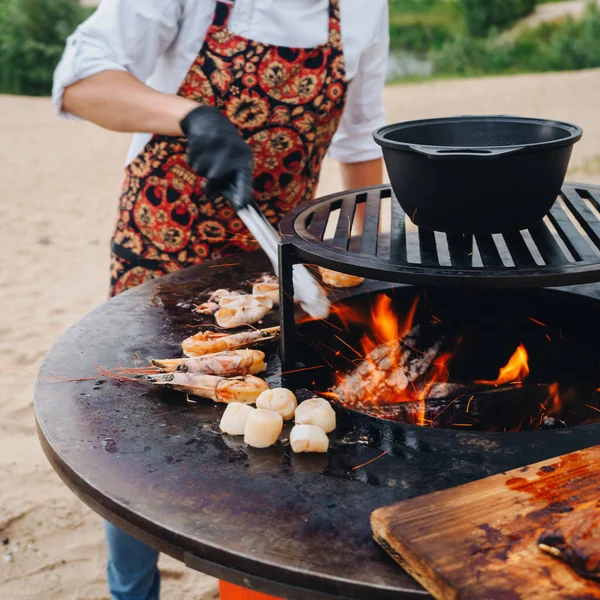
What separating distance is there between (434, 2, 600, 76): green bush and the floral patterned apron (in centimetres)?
2082

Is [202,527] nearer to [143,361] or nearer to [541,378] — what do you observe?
[143,361]

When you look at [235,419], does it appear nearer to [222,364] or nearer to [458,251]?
[222,364]

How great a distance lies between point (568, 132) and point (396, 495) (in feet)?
2.91

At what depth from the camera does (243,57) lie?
2.38 metres

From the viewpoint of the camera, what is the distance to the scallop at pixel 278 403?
60.0 inches

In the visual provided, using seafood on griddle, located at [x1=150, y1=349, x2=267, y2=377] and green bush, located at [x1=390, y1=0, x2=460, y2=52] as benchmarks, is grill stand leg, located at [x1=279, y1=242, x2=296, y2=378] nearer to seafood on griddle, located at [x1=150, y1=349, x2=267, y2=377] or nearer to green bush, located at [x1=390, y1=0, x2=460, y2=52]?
seafood on griddle, located at [x1=150, y1=349, x2=267, y2=377]

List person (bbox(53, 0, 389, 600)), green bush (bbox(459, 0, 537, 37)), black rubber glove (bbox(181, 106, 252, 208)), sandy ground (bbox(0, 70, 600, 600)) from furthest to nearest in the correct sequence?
green bush (bbox(459, 0, 537, 37)) < sandy ground (bbox(0, 70, 600, 600)) < person (bbox(53, 0, 389, 600)) < black rubber glove (bbox(181, 106, 252, 208))

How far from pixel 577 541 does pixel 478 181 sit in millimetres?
676

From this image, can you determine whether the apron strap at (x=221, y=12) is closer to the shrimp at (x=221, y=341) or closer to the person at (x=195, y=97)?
the person at (x=195, y=97)

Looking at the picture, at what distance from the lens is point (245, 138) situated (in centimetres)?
248

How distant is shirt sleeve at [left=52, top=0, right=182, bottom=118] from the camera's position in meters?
2.22

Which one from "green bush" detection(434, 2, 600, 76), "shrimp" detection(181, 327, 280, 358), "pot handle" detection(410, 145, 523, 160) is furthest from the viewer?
"green bush" detection(434, 2, 600, 76)

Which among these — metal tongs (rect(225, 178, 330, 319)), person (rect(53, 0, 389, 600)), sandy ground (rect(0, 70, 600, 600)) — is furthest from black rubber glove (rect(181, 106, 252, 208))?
sandy ground (rect(0, 70, 600, 600))

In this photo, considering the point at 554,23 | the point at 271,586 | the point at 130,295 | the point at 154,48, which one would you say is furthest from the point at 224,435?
the point at 554,23
